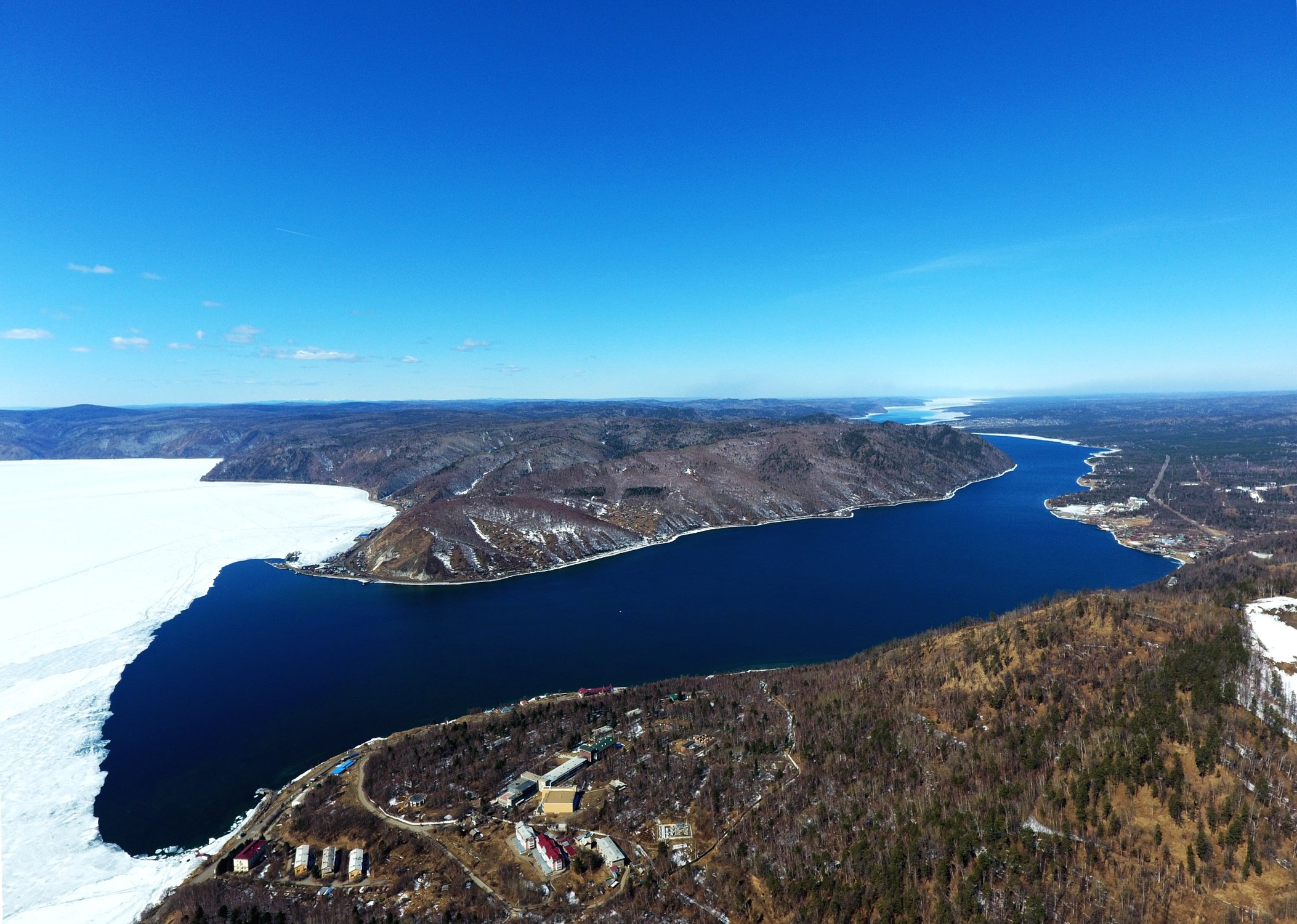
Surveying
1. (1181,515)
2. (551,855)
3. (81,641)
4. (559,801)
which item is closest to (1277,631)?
(559,801)

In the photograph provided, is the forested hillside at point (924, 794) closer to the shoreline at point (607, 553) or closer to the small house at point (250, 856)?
the small house at point (250, 856)

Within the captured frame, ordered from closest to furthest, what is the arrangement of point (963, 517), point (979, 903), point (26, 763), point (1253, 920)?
point (1253, 920) → point (979, 903) → point (26, 763) → point (963, 517)

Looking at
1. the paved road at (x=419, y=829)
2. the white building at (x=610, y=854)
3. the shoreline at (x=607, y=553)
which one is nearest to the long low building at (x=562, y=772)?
the white building at (x=610, y=854)

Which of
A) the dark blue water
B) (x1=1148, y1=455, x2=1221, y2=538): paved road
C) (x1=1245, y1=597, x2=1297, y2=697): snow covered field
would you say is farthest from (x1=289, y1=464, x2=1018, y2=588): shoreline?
(x1=1245, y1=597, x2=1297, y2=697): snow covered field

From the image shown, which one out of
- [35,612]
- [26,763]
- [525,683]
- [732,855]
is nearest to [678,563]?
[525,683]

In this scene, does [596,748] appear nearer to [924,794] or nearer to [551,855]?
[551,855]

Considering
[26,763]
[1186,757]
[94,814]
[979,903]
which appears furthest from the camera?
[26,763]

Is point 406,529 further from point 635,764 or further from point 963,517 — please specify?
point 963,517
